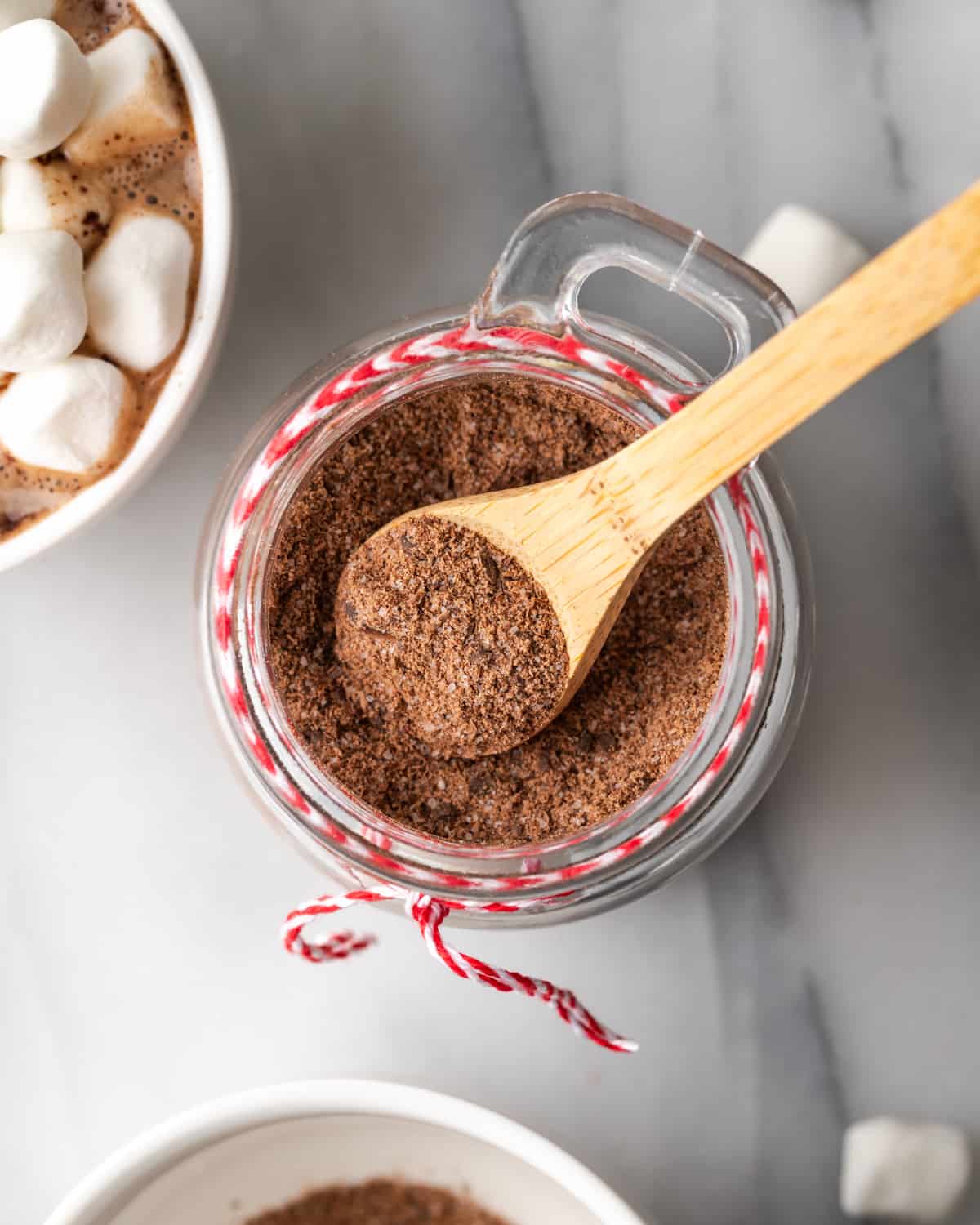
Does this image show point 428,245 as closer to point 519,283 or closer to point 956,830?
point 519,283

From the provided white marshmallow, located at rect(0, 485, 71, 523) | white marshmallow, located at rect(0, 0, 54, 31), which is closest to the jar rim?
white marshmallow, located at rect(0, 485, 71, 523)

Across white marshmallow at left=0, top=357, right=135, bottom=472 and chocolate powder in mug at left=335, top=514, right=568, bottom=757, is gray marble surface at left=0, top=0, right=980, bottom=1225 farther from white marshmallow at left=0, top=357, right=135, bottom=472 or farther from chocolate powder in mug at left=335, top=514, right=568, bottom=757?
chocolate powder in mug at left=335, top=514, right=568, bottom=757

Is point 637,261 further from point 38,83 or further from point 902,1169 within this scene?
point 902,1169

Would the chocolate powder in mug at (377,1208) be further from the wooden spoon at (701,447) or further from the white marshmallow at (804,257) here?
the white marshmallow at (804,257)

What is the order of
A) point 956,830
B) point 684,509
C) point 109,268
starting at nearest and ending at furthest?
point 684,509, point 109,268, point 956,830

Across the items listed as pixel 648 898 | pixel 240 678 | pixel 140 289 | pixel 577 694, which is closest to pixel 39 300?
pixel 140 289

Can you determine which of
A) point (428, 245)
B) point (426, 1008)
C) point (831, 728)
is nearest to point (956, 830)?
point (831, 728)
